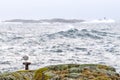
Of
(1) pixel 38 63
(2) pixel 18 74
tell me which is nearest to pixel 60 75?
(2) pixel 18 74

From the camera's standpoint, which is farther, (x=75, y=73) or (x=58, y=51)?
(x=58, y=51)

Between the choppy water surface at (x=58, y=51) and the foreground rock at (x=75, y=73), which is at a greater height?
the foreground rock at (x=75, y=73)

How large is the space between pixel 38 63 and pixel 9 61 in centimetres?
258

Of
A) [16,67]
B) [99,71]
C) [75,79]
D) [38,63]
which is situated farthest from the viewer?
[38,63]

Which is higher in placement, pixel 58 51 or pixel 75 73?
pixel 75 73

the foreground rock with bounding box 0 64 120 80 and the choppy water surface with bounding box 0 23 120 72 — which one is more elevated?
the foreground rock with bounding box 0 64 120 80

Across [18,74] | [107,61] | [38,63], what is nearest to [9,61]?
[38,63]

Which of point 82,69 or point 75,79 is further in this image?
point 82,69

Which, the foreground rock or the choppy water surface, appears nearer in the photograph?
the foreground rock

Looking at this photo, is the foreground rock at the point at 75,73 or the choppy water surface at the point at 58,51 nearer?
the foreground rock at the point at 75,73

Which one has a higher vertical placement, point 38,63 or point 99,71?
point 99,71

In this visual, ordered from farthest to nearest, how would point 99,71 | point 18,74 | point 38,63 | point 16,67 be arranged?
point 38,63 < point 16,67 < point 18,74 < point 99,71

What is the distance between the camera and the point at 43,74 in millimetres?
8555

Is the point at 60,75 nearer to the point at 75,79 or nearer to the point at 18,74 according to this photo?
the point at 75,79
